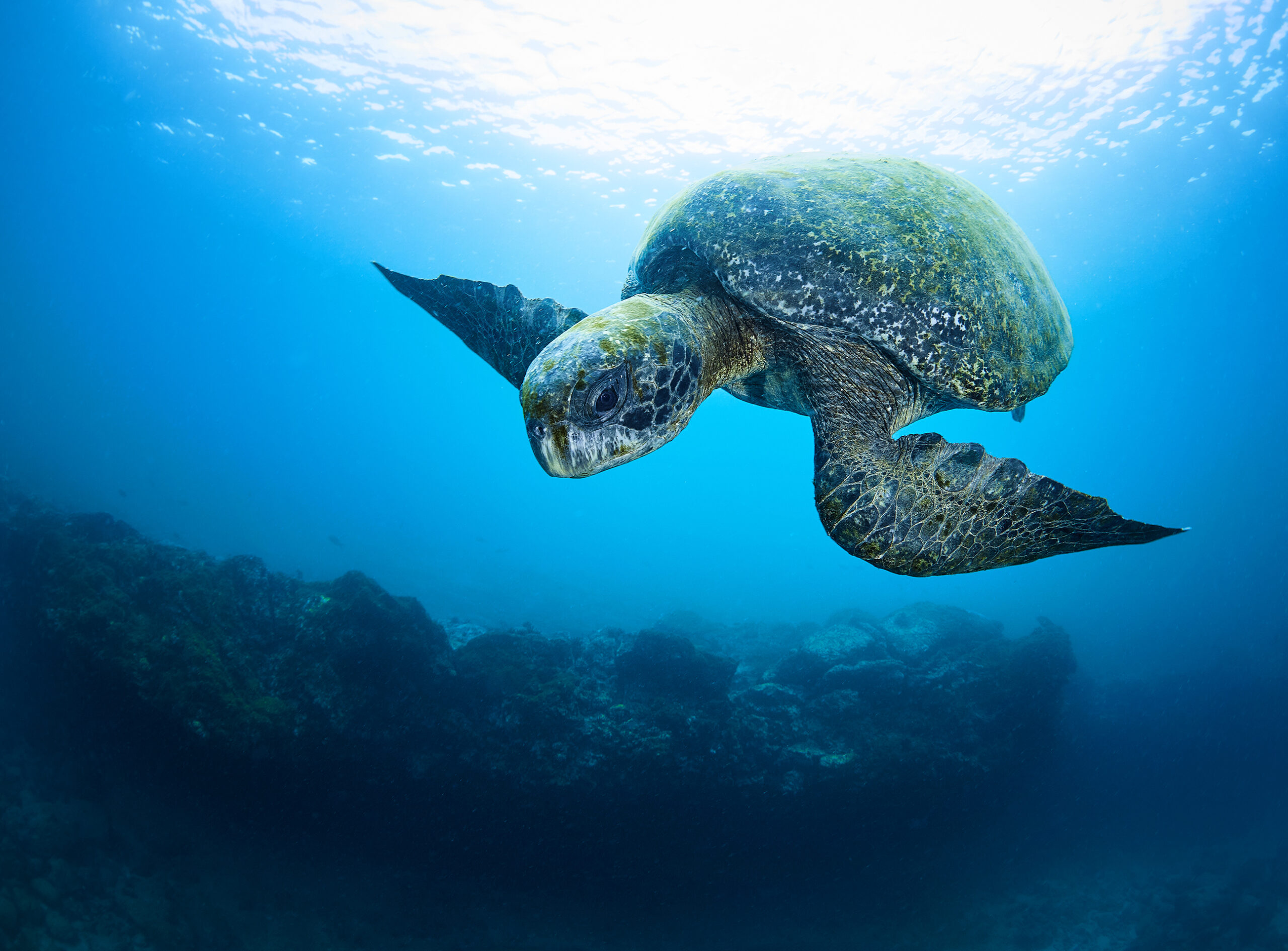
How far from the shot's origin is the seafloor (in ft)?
21.8

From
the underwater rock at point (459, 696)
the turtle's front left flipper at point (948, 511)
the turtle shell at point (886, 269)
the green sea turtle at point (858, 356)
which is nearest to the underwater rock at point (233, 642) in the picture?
the underwater rock at point (459, 696)

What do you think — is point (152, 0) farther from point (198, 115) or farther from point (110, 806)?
point (110, 806)

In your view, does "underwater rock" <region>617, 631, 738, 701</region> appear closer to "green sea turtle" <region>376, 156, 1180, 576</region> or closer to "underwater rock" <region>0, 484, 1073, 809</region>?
"underwater rock" <region>0, 484, 1073, 809</region>

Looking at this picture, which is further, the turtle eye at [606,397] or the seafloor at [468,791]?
the seafloor at [468,791]

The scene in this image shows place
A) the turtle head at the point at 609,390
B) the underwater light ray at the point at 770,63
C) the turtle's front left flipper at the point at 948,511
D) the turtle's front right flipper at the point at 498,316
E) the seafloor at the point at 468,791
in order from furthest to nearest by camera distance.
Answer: the underwater light ray at the point at 770,63 → the seafloor at the point at 468,791 → the turtle's front right flipper at the point at 498,316 → the turtle's front left flipper at the point at 948,511 → the turtle head at the point at 609,390

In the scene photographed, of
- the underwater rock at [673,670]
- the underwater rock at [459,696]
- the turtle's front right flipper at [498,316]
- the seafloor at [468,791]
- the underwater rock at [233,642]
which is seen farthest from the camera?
the underwater rock at [673,670]

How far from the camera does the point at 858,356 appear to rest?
2803 millimetres

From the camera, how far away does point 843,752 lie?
797 centimetres

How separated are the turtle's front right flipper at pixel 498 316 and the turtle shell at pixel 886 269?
2.92 ft

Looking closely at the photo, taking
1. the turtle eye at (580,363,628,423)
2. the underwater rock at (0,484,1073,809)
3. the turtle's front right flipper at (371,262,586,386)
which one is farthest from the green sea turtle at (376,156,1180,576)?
the underwater rock at (0,484,1073,809)

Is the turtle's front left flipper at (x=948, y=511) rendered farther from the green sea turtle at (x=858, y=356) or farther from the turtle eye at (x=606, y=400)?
the turtle eye at (x=606, y=400)

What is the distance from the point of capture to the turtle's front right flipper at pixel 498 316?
142 inches

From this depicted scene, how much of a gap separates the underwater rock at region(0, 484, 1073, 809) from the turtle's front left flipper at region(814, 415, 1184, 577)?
588 centimetres

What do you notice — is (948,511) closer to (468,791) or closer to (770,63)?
(468,791)
